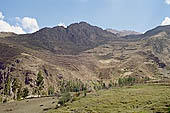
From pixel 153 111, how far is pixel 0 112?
1967 inches

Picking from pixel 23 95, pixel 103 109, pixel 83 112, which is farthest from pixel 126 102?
pixel 23 95

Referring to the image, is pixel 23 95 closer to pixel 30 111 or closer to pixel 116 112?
pixel 30 111

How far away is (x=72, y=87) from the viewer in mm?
151500

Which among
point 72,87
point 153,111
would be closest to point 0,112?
point 153,111

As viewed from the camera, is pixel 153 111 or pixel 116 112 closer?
pixel 153 111

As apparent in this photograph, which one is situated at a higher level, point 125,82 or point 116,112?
point 125,82

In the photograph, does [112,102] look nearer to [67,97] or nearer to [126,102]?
[126,102]

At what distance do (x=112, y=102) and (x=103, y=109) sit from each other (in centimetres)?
928

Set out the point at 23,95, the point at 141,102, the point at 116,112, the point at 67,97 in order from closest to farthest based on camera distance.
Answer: the point at 116,112 < the point at 141,102 < the point at 67,97 < the point at 23,95

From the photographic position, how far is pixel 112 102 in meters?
63.6

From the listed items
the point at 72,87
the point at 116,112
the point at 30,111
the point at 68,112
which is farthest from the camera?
the point at 72,87

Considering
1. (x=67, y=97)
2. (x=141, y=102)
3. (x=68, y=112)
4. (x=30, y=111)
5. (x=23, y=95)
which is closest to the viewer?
(x=68, y=112)

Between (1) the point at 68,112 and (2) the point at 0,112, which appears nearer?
(1) the point at 68,112

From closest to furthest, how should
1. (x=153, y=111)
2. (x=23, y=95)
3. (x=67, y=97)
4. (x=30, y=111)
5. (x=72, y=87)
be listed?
(x=153, y=111) < (x=30, y=111) < (x=67, y=97) < (x=23, y=95) < (x=72, y=87)
